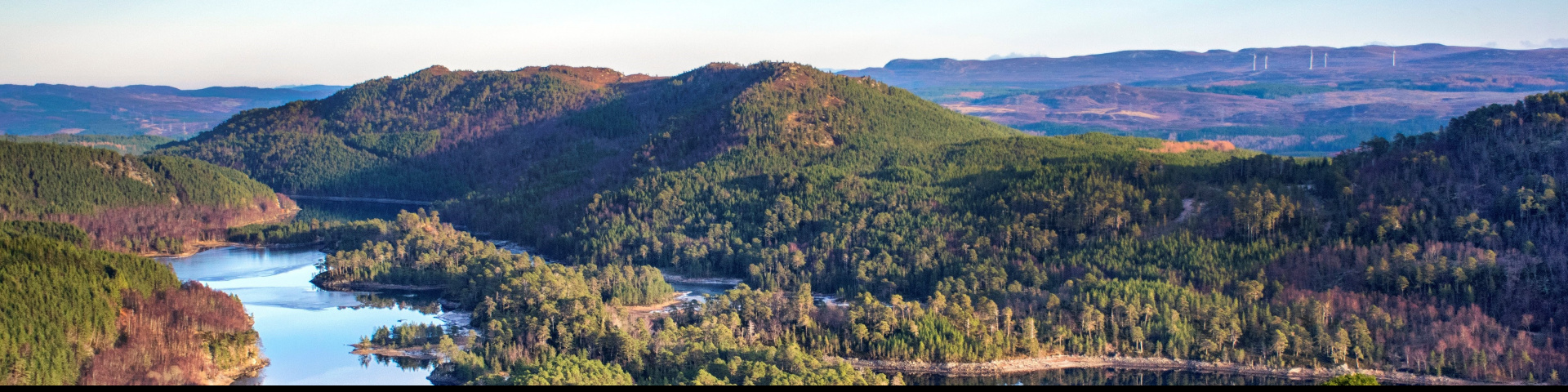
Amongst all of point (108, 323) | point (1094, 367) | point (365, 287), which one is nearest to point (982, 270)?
point (1094, 367)

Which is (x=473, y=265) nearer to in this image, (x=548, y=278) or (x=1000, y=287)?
(x=548, y=278)

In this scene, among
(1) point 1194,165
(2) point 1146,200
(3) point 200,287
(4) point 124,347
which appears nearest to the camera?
(4) point 124,347

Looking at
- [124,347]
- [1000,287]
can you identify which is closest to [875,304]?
[1000,287]

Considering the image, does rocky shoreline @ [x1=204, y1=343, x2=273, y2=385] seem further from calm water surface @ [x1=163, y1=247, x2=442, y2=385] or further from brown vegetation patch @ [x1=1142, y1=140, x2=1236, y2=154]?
brown vegetation patch @ [x1=1142, y1=140, x2=1236, y2=154]

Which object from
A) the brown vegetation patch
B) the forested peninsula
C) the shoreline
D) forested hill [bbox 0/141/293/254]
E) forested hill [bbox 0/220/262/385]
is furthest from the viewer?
forested hill [bbox 0/141/293/254]

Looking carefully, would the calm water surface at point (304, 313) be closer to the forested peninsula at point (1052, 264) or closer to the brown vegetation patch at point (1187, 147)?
the forested peninsula at point (1052, 264)

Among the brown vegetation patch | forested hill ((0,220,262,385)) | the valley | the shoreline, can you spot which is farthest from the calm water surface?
the brown vegetation patch
